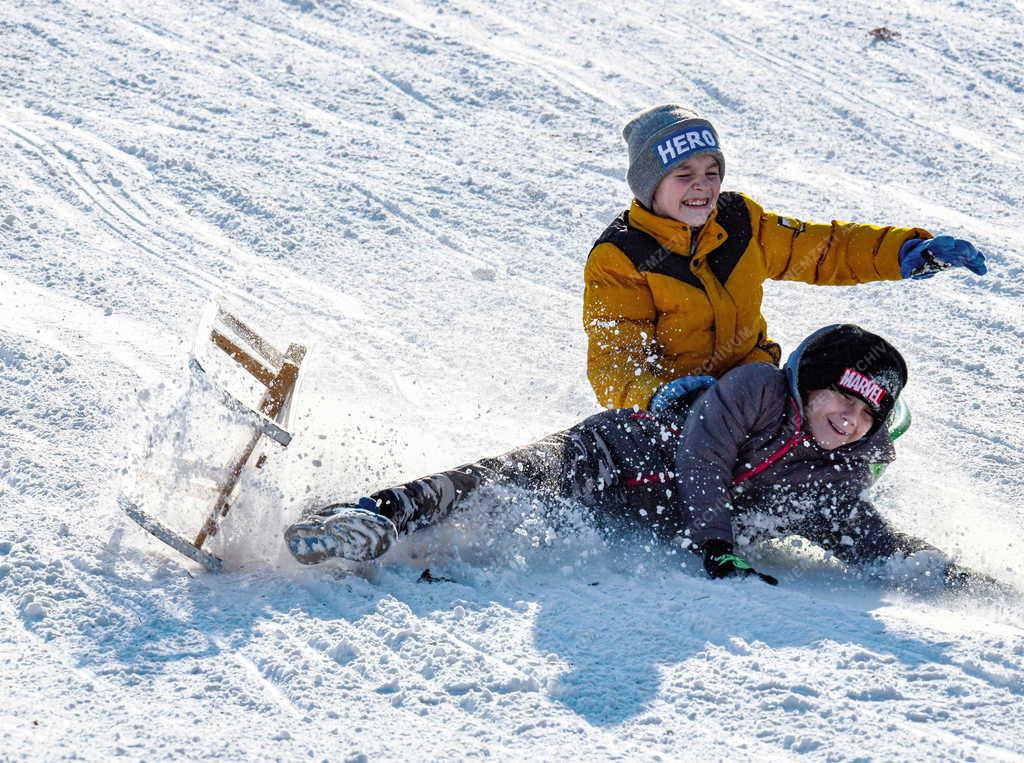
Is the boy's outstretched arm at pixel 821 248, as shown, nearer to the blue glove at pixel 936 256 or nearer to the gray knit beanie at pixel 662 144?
the blue glove at pixel 936 256

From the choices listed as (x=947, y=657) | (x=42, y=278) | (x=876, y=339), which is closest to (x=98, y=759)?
(x=947, y=657)

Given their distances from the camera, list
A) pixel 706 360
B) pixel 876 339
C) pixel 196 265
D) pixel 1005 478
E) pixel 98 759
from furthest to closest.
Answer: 1. pixel 196 265
2. pixel 1005 478
3. pixel 706 360
4. pixel 876 339
5. pixel 98 759

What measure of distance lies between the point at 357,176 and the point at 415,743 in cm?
395

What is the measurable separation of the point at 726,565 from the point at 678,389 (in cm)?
59

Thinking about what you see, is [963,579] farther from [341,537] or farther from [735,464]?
[341,537]

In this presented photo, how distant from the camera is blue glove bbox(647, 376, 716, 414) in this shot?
133 inches

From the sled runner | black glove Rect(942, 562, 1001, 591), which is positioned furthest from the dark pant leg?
black glove Rect(942, 562, 1001, 591)

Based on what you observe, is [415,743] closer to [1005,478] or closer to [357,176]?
[1005,478]

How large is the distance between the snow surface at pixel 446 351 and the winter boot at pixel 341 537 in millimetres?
84

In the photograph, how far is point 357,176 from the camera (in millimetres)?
5801

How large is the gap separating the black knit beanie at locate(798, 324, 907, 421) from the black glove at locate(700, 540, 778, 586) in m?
0.49

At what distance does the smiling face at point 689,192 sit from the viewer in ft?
11.7

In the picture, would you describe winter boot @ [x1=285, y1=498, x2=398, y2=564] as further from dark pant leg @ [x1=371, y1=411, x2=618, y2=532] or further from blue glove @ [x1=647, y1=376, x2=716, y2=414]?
blue glove @ [x1=647, y1=376, x2=716, y2=414]

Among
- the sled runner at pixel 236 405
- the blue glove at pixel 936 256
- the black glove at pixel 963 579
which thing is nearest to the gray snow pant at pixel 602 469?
the sled runner at pixel 236 405
